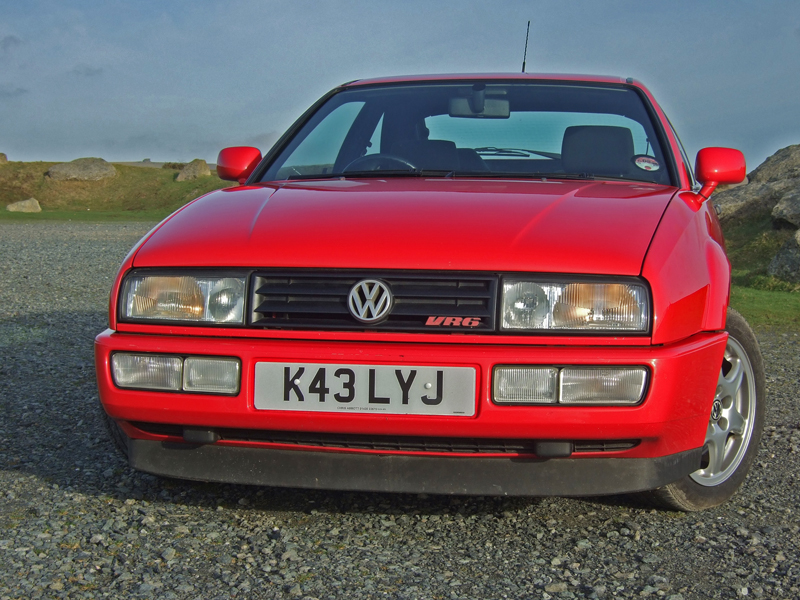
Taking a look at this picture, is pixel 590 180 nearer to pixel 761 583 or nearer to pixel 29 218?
pixel 761 583

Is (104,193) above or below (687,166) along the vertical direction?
below

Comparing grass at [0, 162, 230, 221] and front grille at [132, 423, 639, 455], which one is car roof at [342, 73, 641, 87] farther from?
grass at [0, 162, 230, 221]

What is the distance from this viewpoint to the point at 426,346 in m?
2.23

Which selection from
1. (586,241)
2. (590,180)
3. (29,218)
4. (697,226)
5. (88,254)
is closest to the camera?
(586,241)

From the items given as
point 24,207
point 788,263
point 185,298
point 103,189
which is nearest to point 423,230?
point 185,298

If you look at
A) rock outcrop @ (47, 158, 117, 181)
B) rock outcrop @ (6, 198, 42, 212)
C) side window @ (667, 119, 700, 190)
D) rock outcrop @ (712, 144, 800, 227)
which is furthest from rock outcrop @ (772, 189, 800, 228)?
rock outcrop @ (47, 158, 117, 181)

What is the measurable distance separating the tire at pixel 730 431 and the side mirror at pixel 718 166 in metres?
0.65

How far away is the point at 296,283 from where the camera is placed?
234cm

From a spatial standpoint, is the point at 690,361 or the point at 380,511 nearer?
the point at 690,361

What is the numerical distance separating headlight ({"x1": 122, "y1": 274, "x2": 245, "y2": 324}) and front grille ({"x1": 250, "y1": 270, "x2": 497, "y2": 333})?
0.06 metres

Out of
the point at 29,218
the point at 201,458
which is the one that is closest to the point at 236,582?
the point at 201,458

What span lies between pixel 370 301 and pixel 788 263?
804 centimetres

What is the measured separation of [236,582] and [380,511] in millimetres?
646

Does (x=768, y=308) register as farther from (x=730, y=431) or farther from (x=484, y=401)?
(x=484, y=401)
